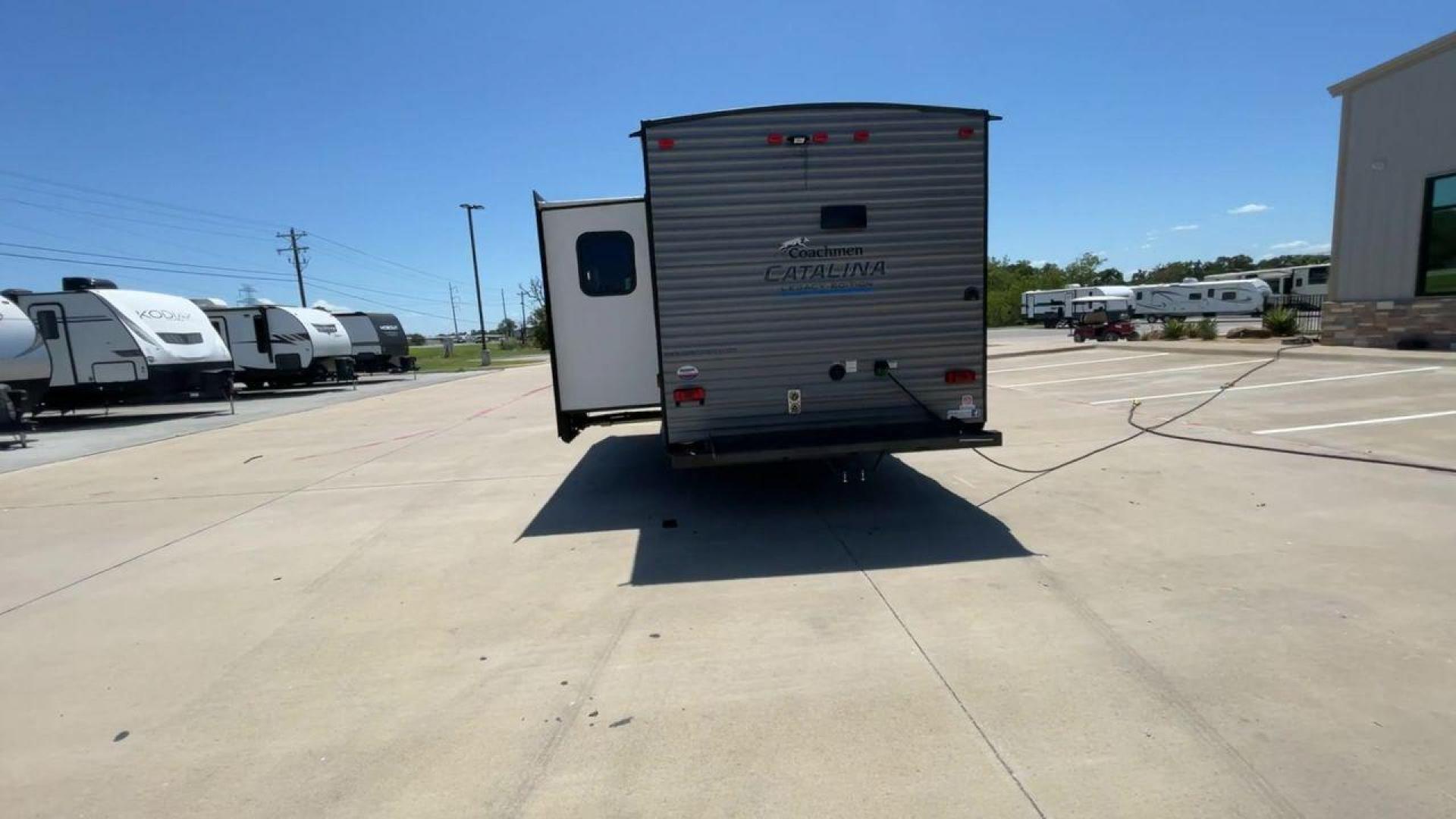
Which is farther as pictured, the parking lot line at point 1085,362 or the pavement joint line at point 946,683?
the parking lot line at point 1085,362

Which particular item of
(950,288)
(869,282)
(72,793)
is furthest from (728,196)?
(72,793)

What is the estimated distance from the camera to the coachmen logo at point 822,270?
5965 millimetres

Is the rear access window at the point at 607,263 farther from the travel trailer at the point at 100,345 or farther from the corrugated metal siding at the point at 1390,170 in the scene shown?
the corrugated metal siding at the point at 1390,170

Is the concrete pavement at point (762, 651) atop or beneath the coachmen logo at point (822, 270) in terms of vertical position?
beneath

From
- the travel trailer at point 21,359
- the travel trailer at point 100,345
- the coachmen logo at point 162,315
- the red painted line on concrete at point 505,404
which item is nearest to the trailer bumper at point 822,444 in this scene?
the red painted line on concrete at point 505,404

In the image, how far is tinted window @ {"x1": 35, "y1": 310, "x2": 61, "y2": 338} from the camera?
50.5ft

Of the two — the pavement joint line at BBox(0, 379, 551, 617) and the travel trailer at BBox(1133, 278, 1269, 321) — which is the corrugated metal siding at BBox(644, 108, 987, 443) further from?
the travel trailer at BBox(1133, 278, 1269, 321)

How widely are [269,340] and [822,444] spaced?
77.0 ft

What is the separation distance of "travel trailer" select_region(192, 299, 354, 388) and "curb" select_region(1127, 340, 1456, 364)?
2731cm

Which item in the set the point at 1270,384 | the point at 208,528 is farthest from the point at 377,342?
the point at 1270,384

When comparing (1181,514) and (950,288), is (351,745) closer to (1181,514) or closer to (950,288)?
(950,288)

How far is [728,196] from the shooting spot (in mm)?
5844

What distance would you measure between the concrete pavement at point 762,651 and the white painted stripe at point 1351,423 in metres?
2.20

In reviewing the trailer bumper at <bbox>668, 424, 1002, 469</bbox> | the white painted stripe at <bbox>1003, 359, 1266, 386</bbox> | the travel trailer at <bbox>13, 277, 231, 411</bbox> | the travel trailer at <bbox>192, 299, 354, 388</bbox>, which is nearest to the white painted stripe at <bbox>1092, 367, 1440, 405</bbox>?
the white painted stripe at <bbox>1003, 359, 1266, 386</bbox>
